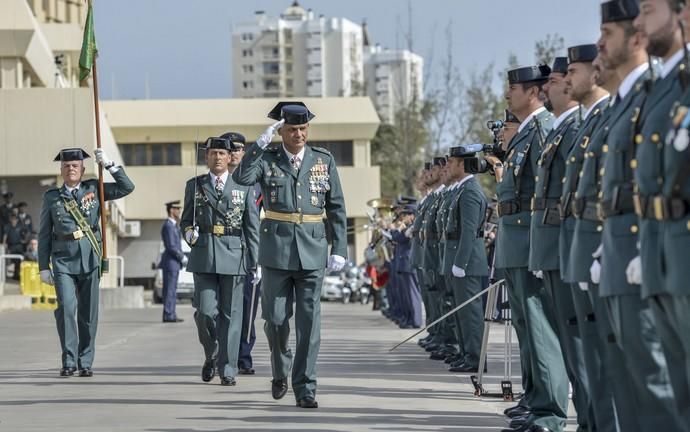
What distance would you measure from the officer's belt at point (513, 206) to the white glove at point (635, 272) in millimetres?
3279

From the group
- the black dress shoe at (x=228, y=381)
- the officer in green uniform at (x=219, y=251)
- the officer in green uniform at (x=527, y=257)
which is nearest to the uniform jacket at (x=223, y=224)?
the officer in green uniform at (x=219, y=251)

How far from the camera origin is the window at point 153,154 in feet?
227

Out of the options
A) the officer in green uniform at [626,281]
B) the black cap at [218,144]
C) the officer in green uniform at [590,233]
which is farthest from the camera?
the black cap at [218,144]

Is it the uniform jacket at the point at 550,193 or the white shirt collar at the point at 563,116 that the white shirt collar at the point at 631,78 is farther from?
the white shirt collar at the point at 563,116

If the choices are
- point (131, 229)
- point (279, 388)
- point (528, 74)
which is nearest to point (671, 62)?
point (528, 74)

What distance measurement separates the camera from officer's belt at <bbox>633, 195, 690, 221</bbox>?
6.10 metres

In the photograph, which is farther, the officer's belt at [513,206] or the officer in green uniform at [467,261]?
the officer in green uniform at [467,261]

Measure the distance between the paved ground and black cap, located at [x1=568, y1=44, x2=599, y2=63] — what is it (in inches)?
98.6

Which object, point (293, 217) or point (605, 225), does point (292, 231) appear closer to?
point (293, 217)

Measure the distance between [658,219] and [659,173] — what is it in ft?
0.68

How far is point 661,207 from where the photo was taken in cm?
619

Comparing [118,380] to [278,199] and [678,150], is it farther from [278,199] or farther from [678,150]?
[678,150]

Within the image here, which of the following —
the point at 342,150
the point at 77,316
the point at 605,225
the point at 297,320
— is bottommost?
the point at 77,316

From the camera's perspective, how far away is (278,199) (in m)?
12.1
